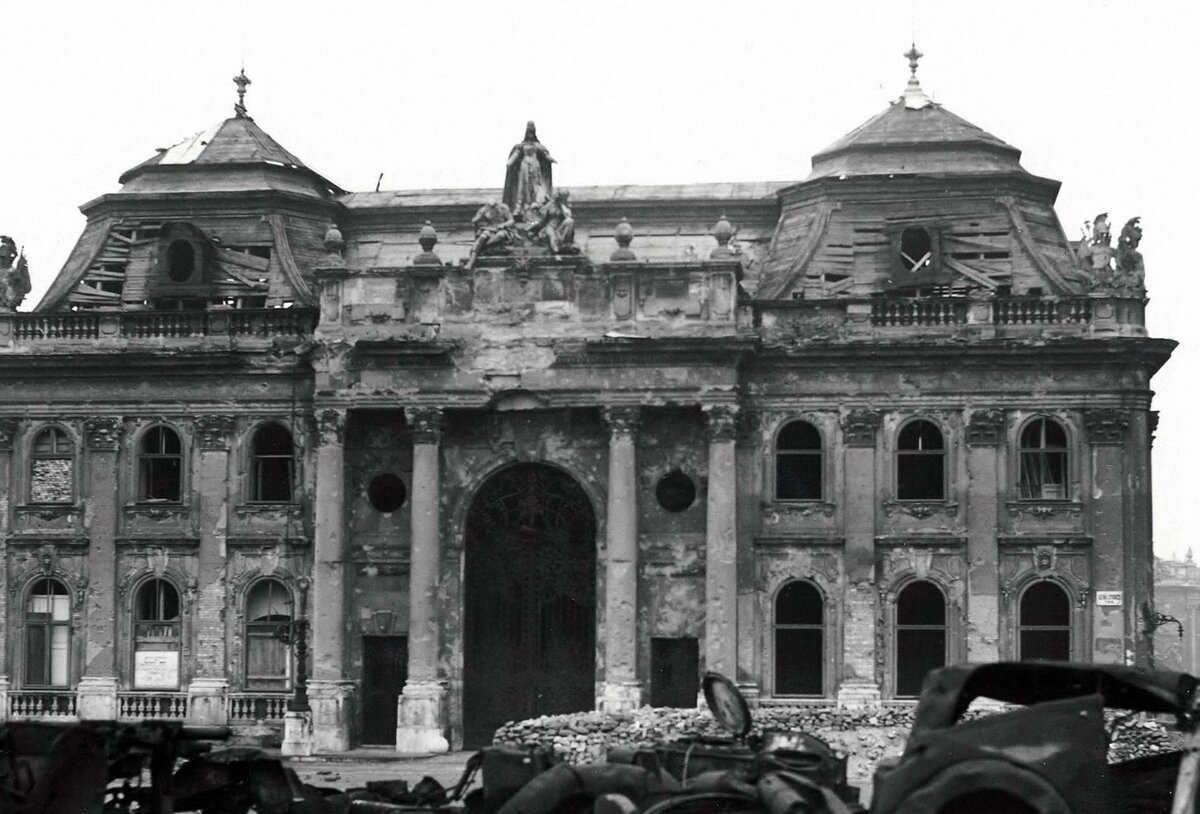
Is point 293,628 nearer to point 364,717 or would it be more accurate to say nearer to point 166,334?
point 364,717

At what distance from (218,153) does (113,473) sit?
7.09m

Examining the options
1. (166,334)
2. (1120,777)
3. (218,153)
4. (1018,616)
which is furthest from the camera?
(218,153)

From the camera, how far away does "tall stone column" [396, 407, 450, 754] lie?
32969mm

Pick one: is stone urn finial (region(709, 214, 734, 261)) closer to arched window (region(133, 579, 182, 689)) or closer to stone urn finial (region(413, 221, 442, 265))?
stone urn finial (region(413, 221, 442, 265))

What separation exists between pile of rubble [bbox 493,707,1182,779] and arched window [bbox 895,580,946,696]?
2101 mm

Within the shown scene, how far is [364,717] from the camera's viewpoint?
112 ft

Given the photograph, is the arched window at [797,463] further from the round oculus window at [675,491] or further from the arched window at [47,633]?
the arched window at [47,633]

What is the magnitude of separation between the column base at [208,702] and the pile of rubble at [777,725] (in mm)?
7008

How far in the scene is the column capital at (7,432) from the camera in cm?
3553

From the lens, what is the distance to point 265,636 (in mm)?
34969

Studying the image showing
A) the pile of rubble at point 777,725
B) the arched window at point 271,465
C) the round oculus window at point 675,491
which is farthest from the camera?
the arched window at point 271,465

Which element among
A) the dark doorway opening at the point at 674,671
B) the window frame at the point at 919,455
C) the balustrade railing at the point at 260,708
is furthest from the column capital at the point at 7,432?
the window frame at the point at 919,455

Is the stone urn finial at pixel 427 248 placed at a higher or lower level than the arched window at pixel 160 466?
higher

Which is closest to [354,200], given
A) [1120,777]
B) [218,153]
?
[218,153]
